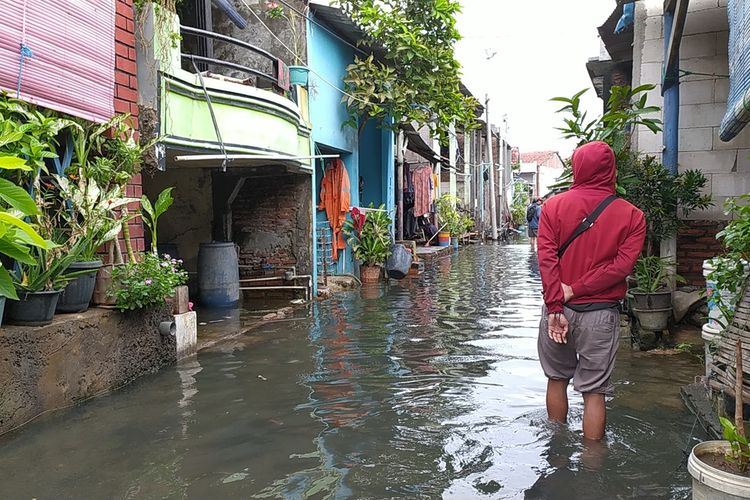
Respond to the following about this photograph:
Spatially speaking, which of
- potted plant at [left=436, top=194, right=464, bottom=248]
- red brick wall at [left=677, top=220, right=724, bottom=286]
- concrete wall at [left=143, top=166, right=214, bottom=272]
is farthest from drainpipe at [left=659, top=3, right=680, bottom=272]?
potted plant at [left=436, top=194, right=464, bottom=248]

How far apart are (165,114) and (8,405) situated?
11.1ft

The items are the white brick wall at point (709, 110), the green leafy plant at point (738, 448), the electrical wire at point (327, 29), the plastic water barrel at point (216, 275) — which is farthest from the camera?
the electrical wire at point (327, 29)

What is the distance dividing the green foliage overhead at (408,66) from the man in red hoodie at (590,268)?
8302 mm

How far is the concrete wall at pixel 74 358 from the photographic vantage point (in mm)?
4230

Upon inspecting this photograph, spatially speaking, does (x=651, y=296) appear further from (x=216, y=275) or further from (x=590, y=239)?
(x=216, y=275)

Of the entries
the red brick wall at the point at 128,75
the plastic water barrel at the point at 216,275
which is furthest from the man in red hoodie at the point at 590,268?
the plastic water barrel at the point at 216,275

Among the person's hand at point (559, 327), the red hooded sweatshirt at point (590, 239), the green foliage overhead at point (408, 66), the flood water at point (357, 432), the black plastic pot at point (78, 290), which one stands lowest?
the flood water at point (357, 432)

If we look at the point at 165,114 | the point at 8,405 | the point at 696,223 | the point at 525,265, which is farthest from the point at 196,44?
the point at 525,265

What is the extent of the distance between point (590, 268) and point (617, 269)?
15cm

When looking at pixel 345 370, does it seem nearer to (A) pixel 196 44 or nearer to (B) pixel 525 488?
(B) pixel 525 488

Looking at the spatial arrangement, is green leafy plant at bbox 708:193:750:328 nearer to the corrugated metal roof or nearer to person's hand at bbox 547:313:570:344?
person's hand at bbox 547:313:570:344

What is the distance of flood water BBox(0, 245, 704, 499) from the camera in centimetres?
339

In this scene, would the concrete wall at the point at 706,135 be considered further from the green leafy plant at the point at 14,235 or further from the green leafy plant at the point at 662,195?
the green leafy plant at the point at 14,235

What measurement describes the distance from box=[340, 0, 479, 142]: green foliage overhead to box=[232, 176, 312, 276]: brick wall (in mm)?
2211
